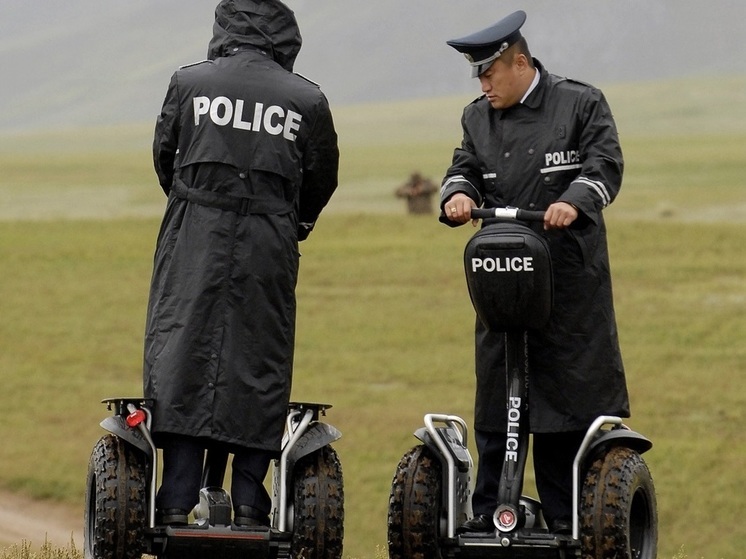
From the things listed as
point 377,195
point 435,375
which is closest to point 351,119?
point 377,195

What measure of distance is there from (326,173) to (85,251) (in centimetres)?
2562

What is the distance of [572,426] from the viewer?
697cm

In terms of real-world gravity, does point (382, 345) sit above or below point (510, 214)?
above

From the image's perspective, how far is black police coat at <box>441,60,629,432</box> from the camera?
22.9 feet

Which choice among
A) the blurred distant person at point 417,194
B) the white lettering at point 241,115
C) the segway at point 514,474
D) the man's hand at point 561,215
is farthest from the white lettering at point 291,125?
the blurred distant person at point 417,194

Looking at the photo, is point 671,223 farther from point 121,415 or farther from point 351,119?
point 351,119

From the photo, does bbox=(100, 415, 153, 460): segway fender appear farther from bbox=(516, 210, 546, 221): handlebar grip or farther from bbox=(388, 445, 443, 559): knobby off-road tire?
bbox=(516, 210, 546, 221): handlebar grip

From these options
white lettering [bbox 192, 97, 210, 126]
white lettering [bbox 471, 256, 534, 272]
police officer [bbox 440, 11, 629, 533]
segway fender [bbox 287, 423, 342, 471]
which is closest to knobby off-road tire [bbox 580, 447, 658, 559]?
police officer [bbox 440, 11, 629, 533]

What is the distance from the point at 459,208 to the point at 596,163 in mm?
601

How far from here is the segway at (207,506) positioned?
6496 mm

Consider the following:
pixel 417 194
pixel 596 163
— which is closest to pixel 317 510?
pixel 596 163

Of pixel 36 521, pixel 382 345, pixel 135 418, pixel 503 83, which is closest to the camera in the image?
pixel 135 418

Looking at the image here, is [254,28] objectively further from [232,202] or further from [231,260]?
[231,260]

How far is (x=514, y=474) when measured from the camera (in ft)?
22.6
